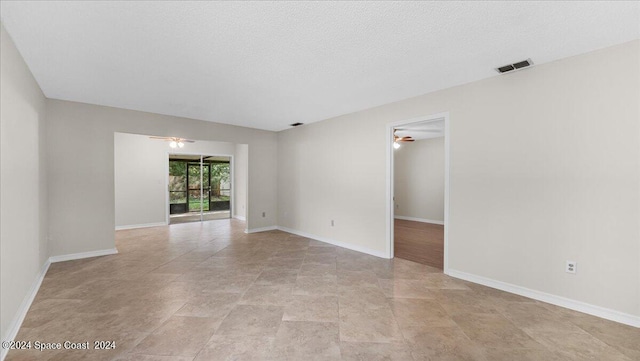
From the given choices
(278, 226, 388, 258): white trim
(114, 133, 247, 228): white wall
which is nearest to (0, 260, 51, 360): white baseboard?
(114, 133, 247, 228): white wall

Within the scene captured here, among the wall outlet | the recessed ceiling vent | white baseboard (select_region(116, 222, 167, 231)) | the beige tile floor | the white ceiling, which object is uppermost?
the white ceiling

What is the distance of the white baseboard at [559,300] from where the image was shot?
7.39 feet

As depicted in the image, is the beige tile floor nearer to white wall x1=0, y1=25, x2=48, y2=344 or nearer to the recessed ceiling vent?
white wall x1=0, y1=25, x2=48, y2=344

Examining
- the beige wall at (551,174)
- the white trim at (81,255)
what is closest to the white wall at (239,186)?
the white trim at (81,255)

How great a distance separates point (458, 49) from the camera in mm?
2373

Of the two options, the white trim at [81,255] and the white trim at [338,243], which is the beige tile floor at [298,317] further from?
the white trim at [338,243]

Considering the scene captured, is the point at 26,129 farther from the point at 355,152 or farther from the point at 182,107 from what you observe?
the point at 355,152

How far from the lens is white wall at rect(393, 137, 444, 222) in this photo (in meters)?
7.49

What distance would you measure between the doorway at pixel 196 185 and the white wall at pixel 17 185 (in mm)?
4869

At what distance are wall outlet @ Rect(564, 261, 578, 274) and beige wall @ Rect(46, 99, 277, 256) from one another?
6.17 metres

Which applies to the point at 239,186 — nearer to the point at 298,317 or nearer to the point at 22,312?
the point at 22,312

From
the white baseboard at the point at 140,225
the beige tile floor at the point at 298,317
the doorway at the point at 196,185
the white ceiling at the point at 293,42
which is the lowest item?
the beige tile floor at the point at 298,317

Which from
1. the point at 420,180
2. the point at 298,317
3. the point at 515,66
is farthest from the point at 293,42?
the point at 420,180

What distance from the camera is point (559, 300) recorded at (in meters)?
2.57
